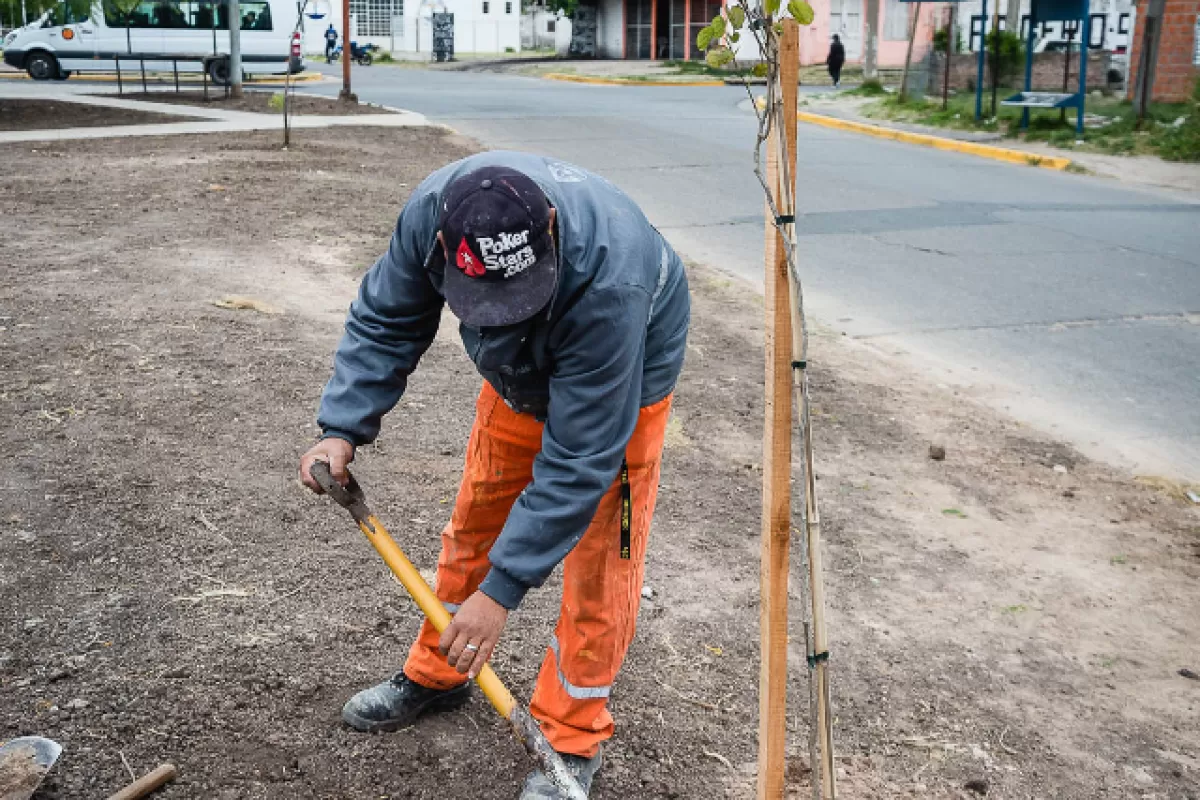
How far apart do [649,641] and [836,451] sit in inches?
67.5

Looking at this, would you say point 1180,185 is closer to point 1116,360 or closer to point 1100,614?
point 1116,360

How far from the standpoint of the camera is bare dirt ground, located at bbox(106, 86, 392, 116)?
17750 millimetres

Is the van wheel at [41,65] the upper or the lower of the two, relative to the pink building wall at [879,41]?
lower

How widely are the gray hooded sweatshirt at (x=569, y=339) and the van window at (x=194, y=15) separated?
24.4 m

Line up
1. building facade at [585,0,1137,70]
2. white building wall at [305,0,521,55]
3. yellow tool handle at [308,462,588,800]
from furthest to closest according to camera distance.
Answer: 1. white building wall at [305,0,521,55]
2. building facade at [585,0,1137,70]
3. yellow tool handle at [308,462,588,800]

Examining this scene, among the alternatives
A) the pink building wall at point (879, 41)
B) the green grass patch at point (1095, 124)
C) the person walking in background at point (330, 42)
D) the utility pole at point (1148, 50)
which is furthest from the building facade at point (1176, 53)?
the person walking in background at point (330, 42)

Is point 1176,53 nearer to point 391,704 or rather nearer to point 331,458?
point 391,704

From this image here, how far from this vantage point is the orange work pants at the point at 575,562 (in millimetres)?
2527

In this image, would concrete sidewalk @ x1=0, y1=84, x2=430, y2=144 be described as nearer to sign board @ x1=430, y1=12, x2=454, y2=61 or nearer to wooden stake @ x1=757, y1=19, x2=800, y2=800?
wooden stake @ x1=757, y1=19, x2=800, y2=800

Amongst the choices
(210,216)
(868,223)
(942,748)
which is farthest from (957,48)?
(942,748)

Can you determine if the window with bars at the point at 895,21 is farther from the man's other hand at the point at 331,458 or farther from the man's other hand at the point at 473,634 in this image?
the man's other hand at the point at 473,634

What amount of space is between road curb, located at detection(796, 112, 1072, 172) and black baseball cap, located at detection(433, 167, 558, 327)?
12671mm

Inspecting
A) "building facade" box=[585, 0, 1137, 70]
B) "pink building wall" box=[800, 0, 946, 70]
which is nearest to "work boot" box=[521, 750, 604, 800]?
"building facade" box=[585, 0, 1137, 70]

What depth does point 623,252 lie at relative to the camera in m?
2.20
